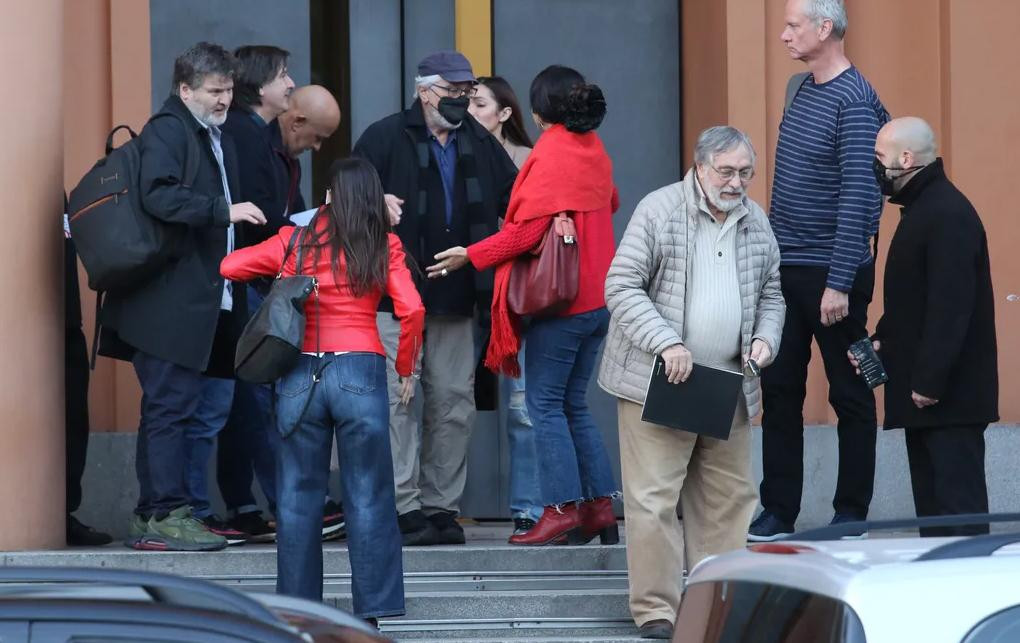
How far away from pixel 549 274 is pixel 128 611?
13.6ft

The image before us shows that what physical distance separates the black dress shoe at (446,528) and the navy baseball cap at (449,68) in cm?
185

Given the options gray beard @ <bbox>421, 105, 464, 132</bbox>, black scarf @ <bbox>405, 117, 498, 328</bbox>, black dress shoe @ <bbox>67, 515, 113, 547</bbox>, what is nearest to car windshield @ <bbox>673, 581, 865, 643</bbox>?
black scarf @ <bbox>405, 117, 498, 328</bbox>

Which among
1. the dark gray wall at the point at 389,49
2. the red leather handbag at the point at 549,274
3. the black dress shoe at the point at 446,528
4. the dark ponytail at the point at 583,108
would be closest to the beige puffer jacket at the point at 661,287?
the red leather handbag at the point at 549,274

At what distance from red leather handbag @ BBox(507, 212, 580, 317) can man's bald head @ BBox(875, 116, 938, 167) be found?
130 cm

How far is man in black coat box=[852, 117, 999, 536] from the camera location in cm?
596

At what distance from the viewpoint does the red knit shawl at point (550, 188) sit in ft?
22.3

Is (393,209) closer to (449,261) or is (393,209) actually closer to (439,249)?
(449,261)

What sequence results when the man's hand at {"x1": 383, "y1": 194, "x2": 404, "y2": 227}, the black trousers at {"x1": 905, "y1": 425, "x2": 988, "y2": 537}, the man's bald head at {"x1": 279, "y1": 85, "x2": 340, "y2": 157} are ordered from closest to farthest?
the black trousers at {"x1": 905, "y1": 425, "x2": 988, "y2": 537} < the man's hand at {"x1": 383, "y1": 194, "x2": 404, "y2": 227} < the man's bald head at {"x1": 279, "y1": 85, "x2": 340, "y2": 157}

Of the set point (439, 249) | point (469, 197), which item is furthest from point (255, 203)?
Answer: point (469, 197)

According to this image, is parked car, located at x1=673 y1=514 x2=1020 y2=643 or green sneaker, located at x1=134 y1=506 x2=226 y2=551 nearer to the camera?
parked car, located at x1=673 y1=514 x2=1020 y2=643

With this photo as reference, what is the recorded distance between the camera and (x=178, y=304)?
6.75 m

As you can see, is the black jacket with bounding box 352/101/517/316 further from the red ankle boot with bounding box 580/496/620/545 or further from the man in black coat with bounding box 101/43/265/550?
the red ankle boot with bounding box 580/496/620/545

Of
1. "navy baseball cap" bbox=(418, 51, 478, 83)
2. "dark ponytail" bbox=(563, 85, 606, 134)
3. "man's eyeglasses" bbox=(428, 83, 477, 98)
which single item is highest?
"navy baseball cap" bbox=(418, 51, 478, 83)

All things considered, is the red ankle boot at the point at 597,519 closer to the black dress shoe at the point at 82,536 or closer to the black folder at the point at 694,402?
the black folder at the point at 694,402
